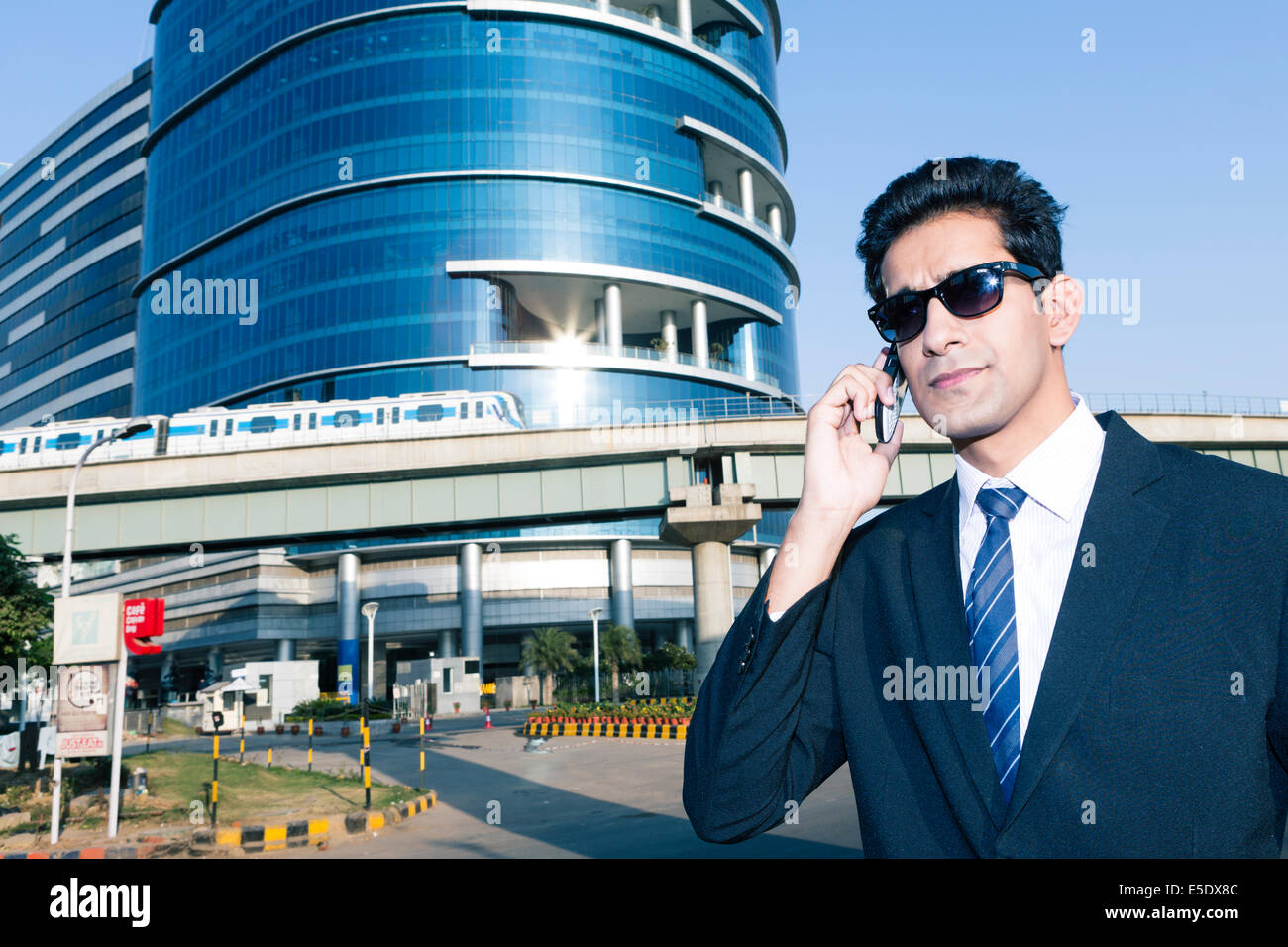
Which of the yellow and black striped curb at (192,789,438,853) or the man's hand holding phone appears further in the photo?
the yellow and black striped curb at (192,789,438,853)

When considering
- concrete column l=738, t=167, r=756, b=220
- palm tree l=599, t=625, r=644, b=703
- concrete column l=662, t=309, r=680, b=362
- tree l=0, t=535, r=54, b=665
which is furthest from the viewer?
concrete column l=738, t=167, r=756, b=220

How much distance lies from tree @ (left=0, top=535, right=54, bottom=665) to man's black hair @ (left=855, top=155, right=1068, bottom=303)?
94.9 ft

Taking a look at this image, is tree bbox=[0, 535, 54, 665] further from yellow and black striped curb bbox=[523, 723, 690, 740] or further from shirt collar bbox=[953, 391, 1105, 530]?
shirt collar bbox=[953, 391, 1105, 530]

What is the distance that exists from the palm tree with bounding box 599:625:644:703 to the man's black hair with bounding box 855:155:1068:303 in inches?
2090

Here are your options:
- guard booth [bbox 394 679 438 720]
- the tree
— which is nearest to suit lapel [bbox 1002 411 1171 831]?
the tree

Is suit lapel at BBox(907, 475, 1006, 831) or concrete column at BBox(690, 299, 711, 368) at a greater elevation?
concrete column at BBox(690, 299, 711, 368)

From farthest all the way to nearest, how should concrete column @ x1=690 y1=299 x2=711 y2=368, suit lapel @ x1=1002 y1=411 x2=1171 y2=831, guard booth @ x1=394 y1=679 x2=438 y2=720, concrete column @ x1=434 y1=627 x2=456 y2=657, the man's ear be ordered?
concrete column @ x1=690 y1=299 x2=711 y2=368 → concrete column @ x1=434 y1=627 x2=456 y2=657 → guard booth @ x1=394 y1=679 x2=438 y2=720 → the man's ear → suit lapel @ x1=1002 y1=411 x2=1171 y2=831

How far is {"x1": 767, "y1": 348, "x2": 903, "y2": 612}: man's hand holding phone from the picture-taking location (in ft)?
6.10

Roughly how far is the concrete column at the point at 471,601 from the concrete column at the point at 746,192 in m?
38.3

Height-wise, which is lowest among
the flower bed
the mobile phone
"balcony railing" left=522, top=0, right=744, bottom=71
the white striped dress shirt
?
the flower bed

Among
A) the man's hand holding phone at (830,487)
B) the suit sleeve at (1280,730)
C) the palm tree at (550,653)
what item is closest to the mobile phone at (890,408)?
the man's hand holding phone at (830,487)

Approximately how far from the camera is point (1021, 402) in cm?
188

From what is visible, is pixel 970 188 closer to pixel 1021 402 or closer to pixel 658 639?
pixel 1021 402

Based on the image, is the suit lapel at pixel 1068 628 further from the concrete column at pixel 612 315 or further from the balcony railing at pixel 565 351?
the concrete column at pixel 612 315
